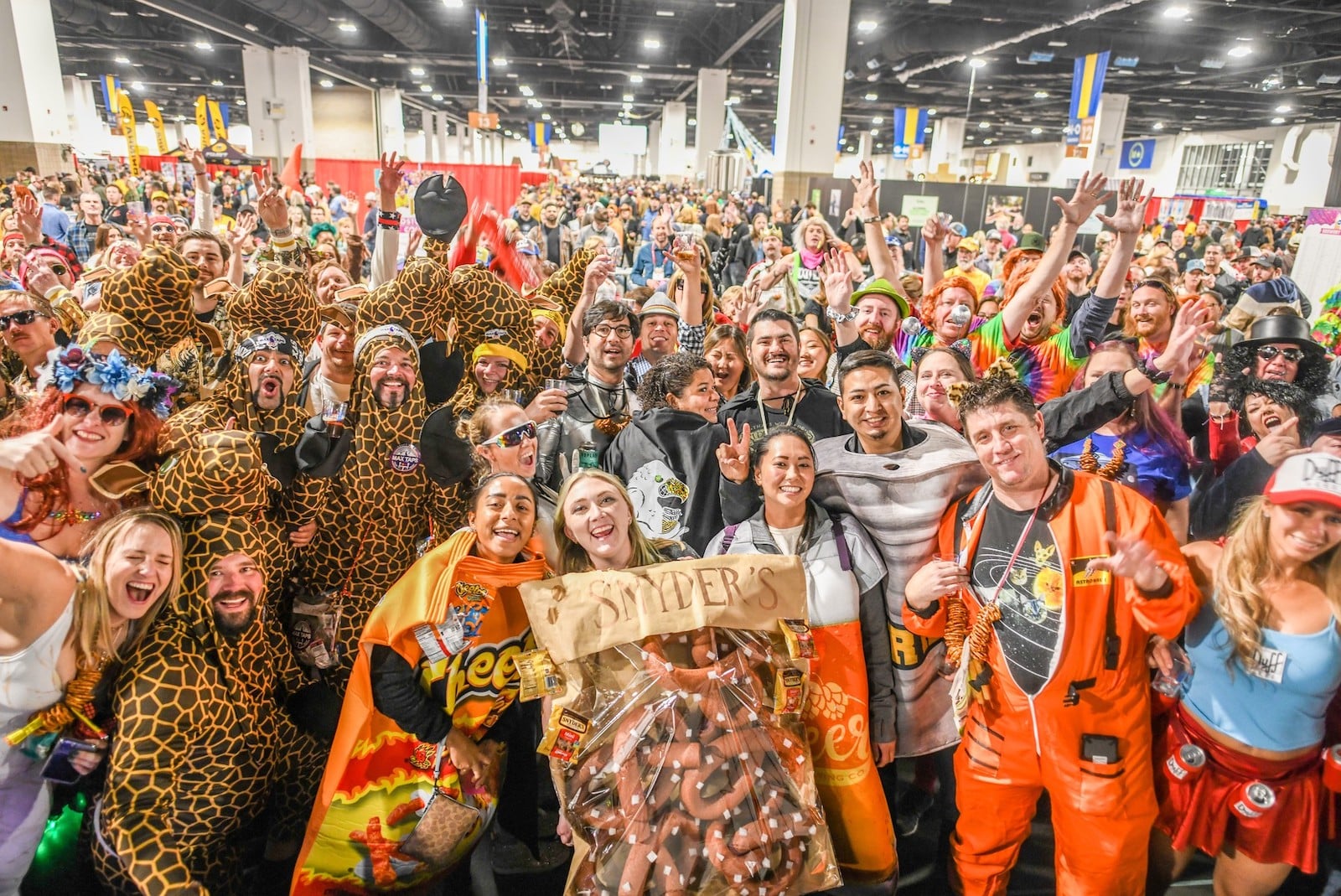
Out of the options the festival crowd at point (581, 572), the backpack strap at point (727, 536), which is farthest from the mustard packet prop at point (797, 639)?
the backpack strap at point (727, 536)

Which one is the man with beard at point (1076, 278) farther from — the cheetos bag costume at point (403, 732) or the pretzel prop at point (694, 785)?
the cheetos bag costume at point (403, 732)

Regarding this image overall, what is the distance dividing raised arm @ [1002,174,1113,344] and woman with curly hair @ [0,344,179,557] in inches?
147

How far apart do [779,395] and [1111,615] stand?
1.64 m

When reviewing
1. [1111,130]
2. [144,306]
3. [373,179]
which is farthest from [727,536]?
[1111,130]

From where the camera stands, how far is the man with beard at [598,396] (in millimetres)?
3658

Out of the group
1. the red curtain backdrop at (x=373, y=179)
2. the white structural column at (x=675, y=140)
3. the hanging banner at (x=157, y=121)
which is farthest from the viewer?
the white structural column at (x=675, y=140)

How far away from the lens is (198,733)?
7.41 feet

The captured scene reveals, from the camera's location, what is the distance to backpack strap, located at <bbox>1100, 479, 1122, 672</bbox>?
229 centimetres

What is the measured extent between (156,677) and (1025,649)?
A: 2.54 meters

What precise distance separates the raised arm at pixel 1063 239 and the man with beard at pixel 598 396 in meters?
2.00

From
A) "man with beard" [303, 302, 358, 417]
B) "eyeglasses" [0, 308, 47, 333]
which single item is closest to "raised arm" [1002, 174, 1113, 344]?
"man with beard" [303, 302, 358, 417]

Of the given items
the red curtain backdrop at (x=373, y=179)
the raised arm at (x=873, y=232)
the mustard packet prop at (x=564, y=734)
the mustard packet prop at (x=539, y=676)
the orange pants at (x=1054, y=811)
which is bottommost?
the orange pants at (x=1054, y=811)

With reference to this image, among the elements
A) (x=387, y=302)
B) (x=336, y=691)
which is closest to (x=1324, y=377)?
(x=387, y=302)

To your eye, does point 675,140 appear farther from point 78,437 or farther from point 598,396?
point 78,437
